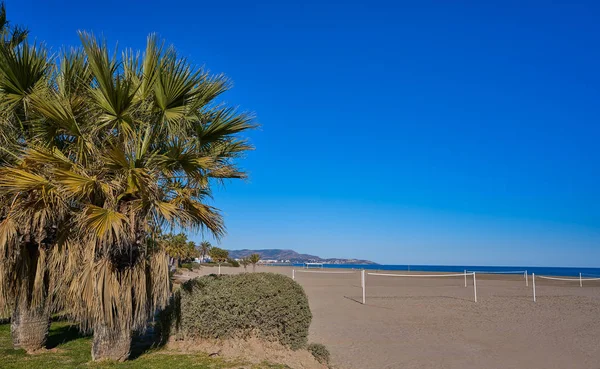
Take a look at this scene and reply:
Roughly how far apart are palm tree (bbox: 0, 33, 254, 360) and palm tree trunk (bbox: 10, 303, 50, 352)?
3.73 ft

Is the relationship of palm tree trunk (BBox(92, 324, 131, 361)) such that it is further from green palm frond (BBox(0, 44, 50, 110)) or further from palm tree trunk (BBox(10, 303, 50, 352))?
green palm frond (BBox(0, 44, 50, 110))

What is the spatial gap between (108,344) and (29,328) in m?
2.02

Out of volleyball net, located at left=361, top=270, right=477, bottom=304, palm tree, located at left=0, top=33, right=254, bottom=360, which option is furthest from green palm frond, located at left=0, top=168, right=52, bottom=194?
volleyball net, located at left=361, top=270, right=477, bottom=304

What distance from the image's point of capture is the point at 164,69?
7.84 metres

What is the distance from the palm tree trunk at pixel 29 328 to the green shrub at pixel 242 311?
2532mm

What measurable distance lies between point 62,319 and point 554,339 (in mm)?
13739

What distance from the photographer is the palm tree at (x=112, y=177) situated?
24.1ft

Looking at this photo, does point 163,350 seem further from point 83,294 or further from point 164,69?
point 164,69

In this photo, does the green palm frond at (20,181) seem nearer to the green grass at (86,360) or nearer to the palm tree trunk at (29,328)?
the palm tree trunk at (29,328)

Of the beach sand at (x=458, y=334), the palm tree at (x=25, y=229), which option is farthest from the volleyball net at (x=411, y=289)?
the palm tree at (x=25, y=229)

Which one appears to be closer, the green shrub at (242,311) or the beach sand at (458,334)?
the green shrub at (242,311)

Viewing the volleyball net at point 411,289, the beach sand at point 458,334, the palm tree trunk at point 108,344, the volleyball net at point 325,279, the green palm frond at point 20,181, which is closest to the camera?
the green palm frond at point 20,181

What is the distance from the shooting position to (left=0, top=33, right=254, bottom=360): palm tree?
24.1ft

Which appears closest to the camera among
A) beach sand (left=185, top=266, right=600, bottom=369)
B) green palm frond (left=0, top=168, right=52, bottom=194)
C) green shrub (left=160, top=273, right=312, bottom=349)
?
green palm frond (left=0, top=168, right=52, bottom=194)
